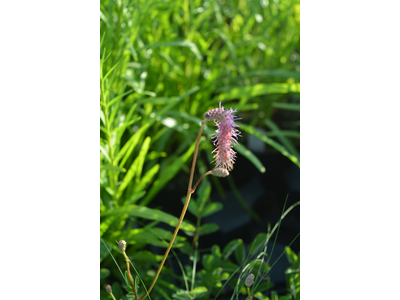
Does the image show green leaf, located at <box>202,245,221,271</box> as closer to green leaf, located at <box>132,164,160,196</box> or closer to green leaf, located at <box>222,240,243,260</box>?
green leaf, located at <box>222,240,243,260</box>

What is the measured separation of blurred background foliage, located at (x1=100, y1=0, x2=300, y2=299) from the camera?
0.81 meters

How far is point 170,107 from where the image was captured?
966 millimetres

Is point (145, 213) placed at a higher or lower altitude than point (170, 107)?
lower

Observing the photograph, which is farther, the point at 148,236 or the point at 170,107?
the point at 170,107

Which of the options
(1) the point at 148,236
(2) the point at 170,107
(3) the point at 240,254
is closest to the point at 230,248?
(3) the point at 240,254

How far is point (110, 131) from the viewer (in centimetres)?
76

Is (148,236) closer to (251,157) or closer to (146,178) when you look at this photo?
(146,178)

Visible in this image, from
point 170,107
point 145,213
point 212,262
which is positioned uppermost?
point 170,107

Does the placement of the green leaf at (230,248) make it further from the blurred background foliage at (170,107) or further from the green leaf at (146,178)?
the green leaf at (146,178)

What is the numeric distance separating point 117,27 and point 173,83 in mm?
372

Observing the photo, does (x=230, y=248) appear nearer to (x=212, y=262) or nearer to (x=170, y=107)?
(x=212, y=262)

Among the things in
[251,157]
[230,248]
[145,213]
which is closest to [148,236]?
[145,213]

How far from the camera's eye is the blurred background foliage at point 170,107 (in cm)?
81

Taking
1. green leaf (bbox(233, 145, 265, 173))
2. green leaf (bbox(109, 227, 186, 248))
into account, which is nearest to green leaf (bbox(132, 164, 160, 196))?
green leaf (bbox(109, 227, 186, 248))
